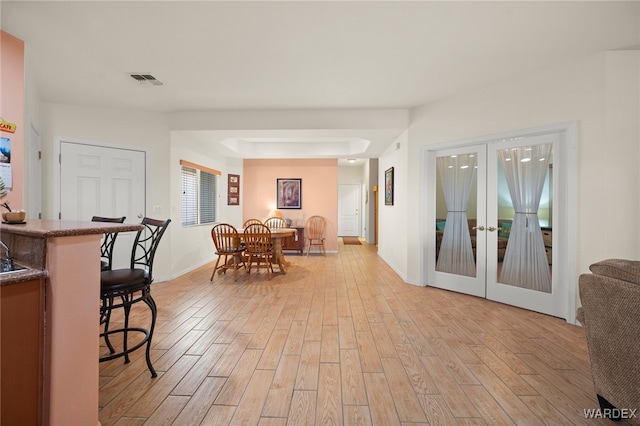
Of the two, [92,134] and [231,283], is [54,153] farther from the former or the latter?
[231,283]

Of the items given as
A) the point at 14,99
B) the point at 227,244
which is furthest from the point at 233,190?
the point at 14,99

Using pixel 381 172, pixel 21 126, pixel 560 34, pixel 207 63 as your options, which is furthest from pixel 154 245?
pixel 381 172

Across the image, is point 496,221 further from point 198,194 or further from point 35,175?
point 35,175

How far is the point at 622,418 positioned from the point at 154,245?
9.45ft

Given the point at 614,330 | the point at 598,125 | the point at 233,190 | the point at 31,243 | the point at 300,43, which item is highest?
the point at 300,43

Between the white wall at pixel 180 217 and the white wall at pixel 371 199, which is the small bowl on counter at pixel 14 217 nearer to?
the white wall at pixel 180 217

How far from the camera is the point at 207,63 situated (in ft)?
9.77

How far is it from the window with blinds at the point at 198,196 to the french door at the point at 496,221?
3933 millimetres

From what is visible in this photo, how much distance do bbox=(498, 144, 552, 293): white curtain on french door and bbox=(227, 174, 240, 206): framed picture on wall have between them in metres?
5.43

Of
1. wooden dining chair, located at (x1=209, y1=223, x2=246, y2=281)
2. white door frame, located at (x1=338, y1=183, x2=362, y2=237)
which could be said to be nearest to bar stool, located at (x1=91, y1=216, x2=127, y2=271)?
wooden dining chair, located at (x1=209, y1=223, x2=246, y2=281)

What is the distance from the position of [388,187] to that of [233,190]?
3580mm

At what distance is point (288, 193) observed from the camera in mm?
7422

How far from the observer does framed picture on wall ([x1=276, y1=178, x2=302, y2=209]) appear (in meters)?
7.40

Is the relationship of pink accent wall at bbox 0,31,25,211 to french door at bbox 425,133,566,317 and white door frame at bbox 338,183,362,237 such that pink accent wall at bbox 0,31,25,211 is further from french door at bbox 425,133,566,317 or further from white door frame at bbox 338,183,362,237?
white door frame at bbox 338,183,362,237
